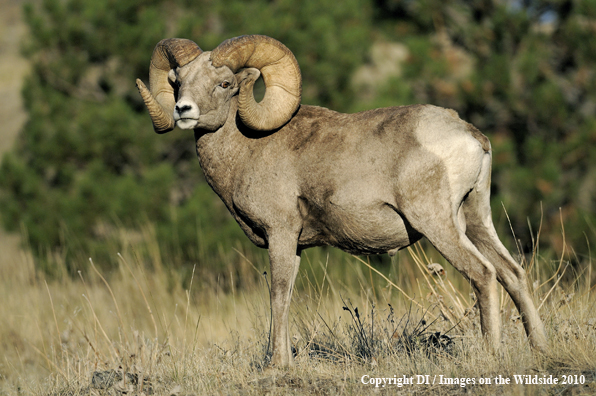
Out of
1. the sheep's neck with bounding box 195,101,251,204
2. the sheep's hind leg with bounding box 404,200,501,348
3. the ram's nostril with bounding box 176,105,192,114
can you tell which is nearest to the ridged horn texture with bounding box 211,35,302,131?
the sheep's neck with bounding box 195,101,251,204

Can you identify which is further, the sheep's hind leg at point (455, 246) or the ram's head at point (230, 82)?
the ram's head at point (230, 82)

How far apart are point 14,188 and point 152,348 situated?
928cm

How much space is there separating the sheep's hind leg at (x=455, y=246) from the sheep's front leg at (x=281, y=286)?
0.98m

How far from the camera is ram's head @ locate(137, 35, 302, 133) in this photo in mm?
4590

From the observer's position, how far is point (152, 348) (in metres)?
5.05

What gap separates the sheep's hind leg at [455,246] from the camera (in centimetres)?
412

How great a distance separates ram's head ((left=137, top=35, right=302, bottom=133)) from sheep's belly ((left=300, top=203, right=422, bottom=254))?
2.81 feet

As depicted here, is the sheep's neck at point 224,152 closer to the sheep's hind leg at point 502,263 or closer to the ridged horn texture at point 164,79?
the ridged horn texture at point 164,79

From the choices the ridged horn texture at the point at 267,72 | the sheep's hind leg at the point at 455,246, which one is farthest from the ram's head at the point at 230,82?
the sheep's hind leg at the point at 455,246

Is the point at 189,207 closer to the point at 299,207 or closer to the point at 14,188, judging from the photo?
the point at 14,188

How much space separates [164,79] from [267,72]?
3.27ft

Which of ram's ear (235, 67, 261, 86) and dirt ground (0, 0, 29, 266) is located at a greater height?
ram's ear (235, 67, 261, 86)

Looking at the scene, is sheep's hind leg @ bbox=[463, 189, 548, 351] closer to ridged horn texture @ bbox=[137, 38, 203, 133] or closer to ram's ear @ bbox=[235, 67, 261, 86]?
ram's ear @ bbox=[235, 67, 261, 86]

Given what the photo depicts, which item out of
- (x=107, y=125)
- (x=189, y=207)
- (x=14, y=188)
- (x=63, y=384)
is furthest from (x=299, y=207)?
(x=14, y=188)
